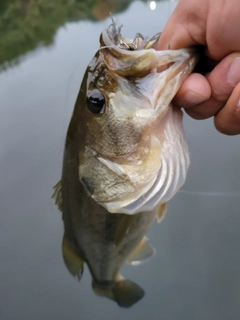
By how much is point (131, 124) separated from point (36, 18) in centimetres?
320

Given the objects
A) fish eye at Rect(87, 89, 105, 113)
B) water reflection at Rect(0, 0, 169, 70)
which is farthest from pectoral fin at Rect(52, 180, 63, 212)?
water reflection at Rect(0, 0, 169, 70)

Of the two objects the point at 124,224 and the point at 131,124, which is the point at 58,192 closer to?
the point at 124,224

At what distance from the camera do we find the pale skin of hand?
634 mm

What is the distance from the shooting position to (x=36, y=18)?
137 inches

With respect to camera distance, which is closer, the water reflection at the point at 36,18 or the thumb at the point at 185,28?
the thumb at the point at 185,28

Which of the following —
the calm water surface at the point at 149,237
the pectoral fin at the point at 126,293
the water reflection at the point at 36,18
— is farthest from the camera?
Answer: the water reflection at the point at 36,18

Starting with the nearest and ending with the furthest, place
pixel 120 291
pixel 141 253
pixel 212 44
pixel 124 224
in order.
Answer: pixel 212 44
pixel 124 224
pixel 141 253
pixel 120 291

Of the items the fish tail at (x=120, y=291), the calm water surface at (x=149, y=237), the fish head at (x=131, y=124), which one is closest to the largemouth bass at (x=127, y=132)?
the fish head at (x=131, y=124)

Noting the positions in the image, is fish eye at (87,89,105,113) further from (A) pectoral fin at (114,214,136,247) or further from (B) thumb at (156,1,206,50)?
(A) pectoral fin at (114,214,136,247)

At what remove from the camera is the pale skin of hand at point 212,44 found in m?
0.63

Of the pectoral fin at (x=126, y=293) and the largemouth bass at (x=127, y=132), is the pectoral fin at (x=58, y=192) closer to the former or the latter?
the largemouth bass at (x=127, y=132)

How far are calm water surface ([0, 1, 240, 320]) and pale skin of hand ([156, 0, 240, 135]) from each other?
Answer: 67 cm

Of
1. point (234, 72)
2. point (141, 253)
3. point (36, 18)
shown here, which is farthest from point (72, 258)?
point (36, 18)

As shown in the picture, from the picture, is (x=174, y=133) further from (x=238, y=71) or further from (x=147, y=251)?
(x=147, y=251)
